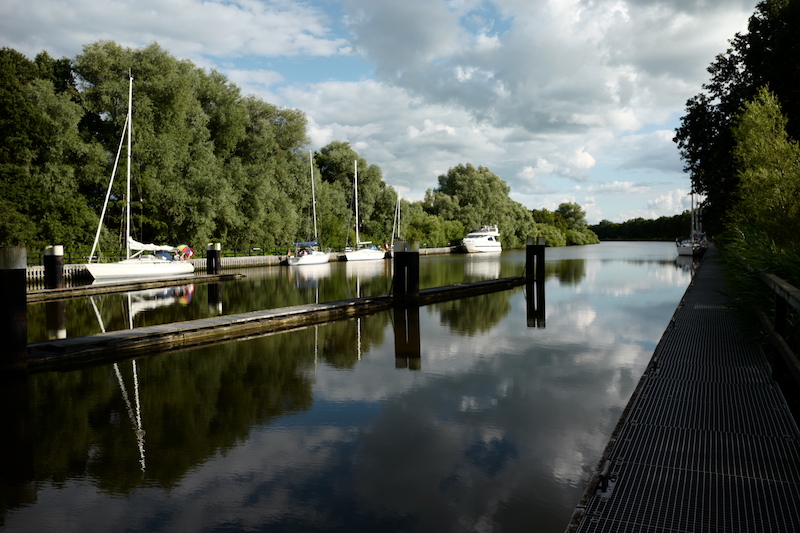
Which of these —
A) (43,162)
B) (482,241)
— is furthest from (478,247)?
(43,162)

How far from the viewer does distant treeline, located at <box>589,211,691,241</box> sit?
130 m

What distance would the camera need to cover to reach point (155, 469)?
233 inches

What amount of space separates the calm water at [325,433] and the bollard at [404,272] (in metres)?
4.87

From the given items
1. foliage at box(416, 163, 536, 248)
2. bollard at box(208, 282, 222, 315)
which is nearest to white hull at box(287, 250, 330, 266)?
bollard at box(208, 282, 222, 315)

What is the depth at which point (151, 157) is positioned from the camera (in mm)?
34562

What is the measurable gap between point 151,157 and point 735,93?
3144cm

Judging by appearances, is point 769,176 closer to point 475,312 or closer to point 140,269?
point 475,312

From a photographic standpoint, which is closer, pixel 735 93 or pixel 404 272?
pixel 404 272

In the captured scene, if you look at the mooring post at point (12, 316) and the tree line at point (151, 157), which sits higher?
the tree line at point (151, 157)

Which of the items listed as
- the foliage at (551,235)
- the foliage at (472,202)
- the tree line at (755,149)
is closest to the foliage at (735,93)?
the tree line at (755,149)

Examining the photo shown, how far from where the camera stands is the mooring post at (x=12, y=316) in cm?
914

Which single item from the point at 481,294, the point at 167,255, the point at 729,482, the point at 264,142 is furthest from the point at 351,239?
the point at 729,482

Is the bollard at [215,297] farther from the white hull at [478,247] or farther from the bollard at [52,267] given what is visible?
the white hull at [478,247]

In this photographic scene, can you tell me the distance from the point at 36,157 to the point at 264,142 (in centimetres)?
1755
